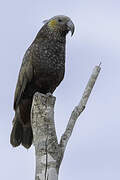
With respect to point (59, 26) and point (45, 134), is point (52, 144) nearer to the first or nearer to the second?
point (45, 134)

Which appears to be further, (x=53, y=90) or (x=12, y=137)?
(x=53, y=90)

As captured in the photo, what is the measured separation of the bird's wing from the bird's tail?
36 centimetres

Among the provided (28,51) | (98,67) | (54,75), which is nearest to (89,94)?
(98,67)

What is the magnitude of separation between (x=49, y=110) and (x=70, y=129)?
1.18ft

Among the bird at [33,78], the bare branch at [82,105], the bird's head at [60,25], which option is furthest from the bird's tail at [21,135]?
the bare branch at [82,105]

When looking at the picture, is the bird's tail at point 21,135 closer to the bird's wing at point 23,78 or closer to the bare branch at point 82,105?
the bird's wing at point 23,78

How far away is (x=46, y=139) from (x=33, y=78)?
3.14m

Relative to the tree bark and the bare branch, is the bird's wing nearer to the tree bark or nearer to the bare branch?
the bare branch

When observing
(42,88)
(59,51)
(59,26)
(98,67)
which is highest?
(59,26)

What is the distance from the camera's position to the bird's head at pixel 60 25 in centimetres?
804

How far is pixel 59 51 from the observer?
766cm

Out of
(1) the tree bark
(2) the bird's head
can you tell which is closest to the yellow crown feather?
(2) the bird's head

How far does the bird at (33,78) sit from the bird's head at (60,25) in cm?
29

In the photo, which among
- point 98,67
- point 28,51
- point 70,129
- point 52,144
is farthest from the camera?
point 28,51
